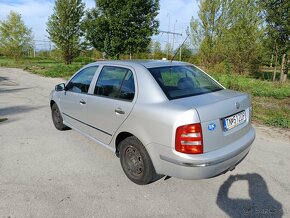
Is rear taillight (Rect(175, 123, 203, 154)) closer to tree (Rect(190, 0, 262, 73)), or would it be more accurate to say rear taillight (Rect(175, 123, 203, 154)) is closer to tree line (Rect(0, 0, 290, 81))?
tree line (Rect(0, 0, 290, 81))

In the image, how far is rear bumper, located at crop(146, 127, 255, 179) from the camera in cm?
256

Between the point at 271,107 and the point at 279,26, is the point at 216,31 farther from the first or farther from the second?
the point at 271,107

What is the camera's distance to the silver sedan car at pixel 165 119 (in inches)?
101

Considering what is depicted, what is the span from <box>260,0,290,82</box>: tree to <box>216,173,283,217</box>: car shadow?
43.0 ft

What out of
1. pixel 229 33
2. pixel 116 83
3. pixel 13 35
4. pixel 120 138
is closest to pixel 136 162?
pixel 120 138

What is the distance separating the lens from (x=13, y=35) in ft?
98.4

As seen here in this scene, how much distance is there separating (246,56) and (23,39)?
86.3ft

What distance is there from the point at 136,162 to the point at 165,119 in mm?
847

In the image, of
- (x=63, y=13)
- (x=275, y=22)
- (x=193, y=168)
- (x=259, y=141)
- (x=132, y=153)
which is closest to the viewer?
(x=193, y=168)

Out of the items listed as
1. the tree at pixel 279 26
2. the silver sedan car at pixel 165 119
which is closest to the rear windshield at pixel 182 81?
the silver sedan car at pixel 165 119

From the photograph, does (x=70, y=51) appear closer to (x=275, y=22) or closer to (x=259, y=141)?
(x=275, y=22)

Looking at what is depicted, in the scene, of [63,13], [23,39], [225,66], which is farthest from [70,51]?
[225,66]

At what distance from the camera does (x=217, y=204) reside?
9.16 feet

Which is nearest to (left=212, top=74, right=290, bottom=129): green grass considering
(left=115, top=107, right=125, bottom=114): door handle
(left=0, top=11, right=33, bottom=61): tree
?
(left=115, top=107, right=125, bottom=114): door handle
